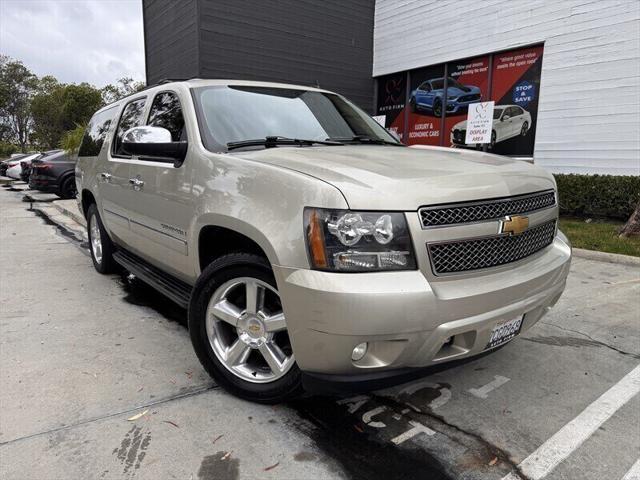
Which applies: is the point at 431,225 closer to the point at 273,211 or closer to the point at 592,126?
the point at 273,211

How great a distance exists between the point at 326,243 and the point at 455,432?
1.23m

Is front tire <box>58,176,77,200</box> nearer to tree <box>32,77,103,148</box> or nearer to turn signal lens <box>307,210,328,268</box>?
turn signal lens <box>307,210,328,268</box>

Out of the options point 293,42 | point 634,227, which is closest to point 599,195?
point 634,227

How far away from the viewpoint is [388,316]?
201 centimetres

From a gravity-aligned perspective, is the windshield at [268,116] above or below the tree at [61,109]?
below

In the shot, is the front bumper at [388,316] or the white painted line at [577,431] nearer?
the front bumper at [388,316]

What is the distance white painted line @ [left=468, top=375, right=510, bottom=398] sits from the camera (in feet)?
9.31

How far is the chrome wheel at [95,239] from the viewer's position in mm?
5438

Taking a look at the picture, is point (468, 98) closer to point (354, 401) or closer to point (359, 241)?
point (354, 401)

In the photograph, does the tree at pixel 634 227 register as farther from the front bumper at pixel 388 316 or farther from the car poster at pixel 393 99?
the car poster at pixel 393 99

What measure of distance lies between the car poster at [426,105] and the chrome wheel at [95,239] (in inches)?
379

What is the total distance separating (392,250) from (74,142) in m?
18.2

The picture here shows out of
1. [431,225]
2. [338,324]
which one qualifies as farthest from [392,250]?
[338,324]

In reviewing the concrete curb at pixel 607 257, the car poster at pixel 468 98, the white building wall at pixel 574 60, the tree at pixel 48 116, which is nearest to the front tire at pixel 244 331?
the concrete curb at pixel 607 257
